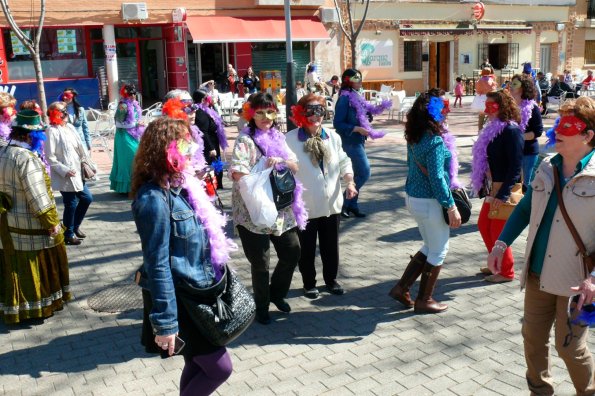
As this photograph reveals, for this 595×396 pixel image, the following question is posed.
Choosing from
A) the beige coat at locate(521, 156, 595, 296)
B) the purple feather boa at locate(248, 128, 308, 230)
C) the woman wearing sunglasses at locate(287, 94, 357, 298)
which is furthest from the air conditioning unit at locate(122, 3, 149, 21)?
the beige coat at locate(521, 156, 595, 296)

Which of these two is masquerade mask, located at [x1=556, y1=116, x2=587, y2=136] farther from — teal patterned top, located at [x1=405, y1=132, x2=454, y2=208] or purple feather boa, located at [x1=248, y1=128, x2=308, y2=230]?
purple feather boa, located at [x1=248, y1=128, x2=308, y2=230]

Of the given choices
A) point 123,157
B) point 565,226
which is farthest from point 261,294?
point 123,157

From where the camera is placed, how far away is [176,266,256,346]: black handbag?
3111 mm

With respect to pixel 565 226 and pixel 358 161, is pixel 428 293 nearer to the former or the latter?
pixel 565 226

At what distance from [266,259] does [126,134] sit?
552cm

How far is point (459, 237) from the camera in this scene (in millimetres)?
7289

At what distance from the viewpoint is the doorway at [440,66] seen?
94.6 ft

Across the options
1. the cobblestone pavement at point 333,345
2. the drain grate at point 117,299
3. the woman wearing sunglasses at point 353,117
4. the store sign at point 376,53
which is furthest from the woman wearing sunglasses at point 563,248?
the store sign at point 376,53

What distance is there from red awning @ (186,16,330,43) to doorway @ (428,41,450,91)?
635cm

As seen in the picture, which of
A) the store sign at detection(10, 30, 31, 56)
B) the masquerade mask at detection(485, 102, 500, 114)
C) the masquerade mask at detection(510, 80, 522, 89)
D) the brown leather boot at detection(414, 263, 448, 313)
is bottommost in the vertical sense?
the brown leather boot at detection(414, 263, 448, 313)

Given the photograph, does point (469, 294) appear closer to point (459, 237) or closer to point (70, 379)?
point (459, 237)

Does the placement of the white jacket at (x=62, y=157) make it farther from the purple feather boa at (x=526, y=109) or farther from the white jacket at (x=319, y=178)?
the purple feather boa at (x=526, y=109)

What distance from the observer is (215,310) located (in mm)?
3150

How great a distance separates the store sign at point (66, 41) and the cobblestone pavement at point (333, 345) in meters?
16.8
